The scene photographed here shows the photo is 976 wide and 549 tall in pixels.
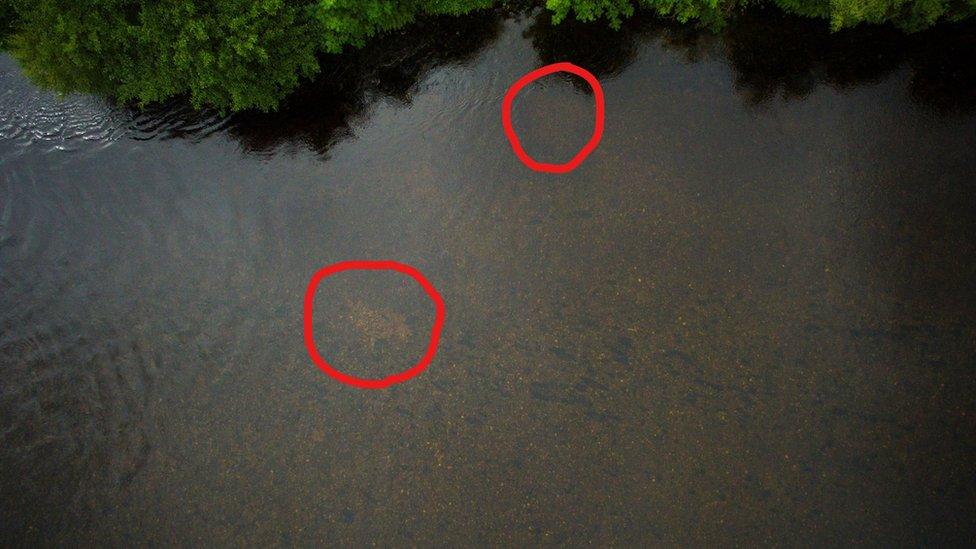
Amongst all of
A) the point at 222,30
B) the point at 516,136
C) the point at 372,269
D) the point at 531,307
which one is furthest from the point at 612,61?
the point at 222,30

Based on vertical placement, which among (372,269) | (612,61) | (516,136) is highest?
(612,61)

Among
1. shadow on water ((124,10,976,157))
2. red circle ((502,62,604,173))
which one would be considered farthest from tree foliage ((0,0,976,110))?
Result: red circle ((502,62,604,173))

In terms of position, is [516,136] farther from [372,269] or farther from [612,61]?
[372,269]

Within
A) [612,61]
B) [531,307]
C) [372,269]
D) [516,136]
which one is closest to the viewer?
[531,307]

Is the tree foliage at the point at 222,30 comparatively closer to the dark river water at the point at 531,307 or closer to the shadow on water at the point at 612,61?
the shadow on water at the point at 612,61

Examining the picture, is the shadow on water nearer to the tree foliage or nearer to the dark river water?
the dark river water

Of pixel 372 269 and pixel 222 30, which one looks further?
pixel 372 269
